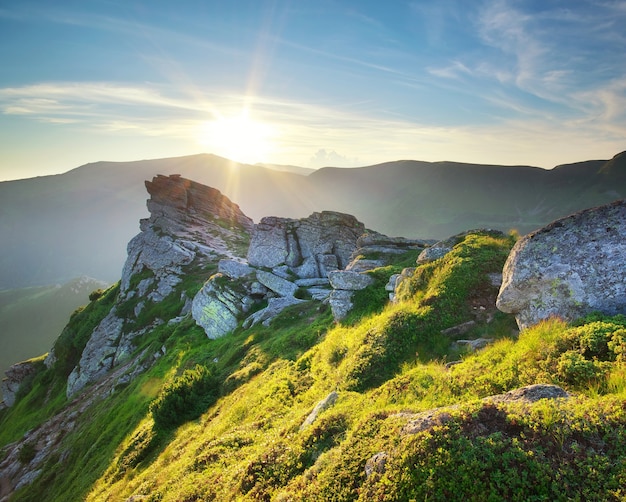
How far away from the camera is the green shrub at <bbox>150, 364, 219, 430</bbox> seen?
62.9 feet

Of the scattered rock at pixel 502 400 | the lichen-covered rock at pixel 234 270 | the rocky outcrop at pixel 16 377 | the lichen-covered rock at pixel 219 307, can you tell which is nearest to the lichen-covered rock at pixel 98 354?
the lichen-covered rock at pixel 219 307

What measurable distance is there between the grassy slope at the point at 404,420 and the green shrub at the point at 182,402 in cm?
60

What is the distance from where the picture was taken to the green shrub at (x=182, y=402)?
19172mm

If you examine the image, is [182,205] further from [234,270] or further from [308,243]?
[234,270]

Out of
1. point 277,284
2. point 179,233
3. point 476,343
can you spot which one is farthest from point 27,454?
point 476,343

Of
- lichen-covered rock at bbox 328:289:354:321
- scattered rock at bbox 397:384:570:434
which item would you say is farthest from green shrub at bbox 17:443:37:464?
scattered rock at bbox 397:384:570:434

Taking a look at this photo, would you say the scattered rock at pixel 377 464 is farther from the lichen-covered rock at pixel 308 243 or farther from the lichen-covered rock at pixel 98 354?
the lichen-covered rock at pixel 98 354

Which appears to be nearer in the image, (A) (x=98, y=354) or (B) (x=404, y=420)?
(B) (x=404, y=420)

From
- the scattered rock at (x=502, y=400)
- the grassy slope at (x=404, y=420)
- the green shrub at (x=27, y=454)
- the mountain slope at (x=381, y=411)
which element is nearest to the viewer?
the grassy slope at (x=404, y=420)

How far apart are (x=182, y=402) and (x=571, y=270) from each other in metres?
20.4

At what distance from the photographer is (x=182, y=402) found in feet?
63.5

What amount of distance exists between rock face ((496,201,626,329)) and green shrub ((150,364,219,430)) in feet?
56.8

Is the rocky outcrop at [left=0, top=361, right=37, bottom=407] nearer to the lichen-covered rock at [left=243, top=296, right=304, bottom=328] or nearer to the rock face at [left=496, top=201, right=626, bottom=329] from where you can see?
the lichen-covered rock at [left=243, top=296, right=304, bottom=328]

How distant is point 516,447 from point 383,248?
2699 centimetres
